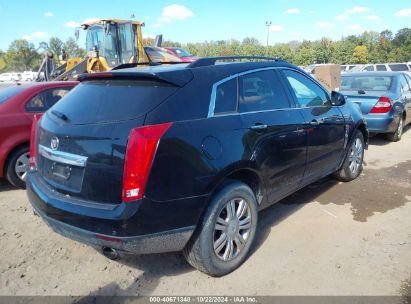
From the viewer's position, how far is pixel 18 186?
5.31m

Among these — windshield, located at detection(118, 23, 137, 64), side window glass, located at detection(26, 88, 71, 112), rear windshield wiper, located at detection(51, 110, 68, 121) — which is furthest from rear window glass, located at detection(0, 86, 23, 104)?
windshield, located at detection(118, 23, 137, 64)

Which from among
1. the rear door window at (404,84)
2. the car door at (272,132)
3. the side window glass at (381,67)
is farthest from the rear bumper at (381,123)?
the side window glass at (381,67)

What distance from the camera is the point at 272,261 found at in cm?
338

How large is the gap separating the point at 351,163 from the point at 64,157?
4207 millimetres

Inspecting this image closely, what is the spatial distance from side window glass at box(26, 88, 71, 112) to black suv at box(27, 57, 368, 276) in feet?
7.42

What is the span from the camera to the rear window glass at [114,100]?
2.68 m

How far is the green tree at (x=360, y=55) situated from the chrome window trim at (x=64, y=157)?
221ft

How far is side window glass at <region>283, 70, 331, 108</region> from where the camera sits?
4.05 metres

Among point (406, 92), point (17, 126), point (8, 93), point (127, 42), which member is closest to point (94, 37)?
point (127, 42)

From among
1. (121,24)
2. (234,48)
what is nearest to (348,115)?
(121,24)

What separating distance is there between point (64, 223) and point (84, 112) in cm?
88

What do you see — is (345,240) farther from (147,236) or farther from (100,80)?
(100,80)

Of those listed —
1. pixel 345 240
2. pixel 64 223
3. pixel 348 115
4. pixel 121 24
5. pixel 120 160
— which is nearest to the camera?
pixel 120 160

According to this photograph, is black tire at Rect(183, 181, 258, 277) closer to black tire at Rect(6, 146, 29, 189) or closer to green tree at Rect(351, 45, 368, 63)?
black tire at Rect(6, 146, 29, 189)
